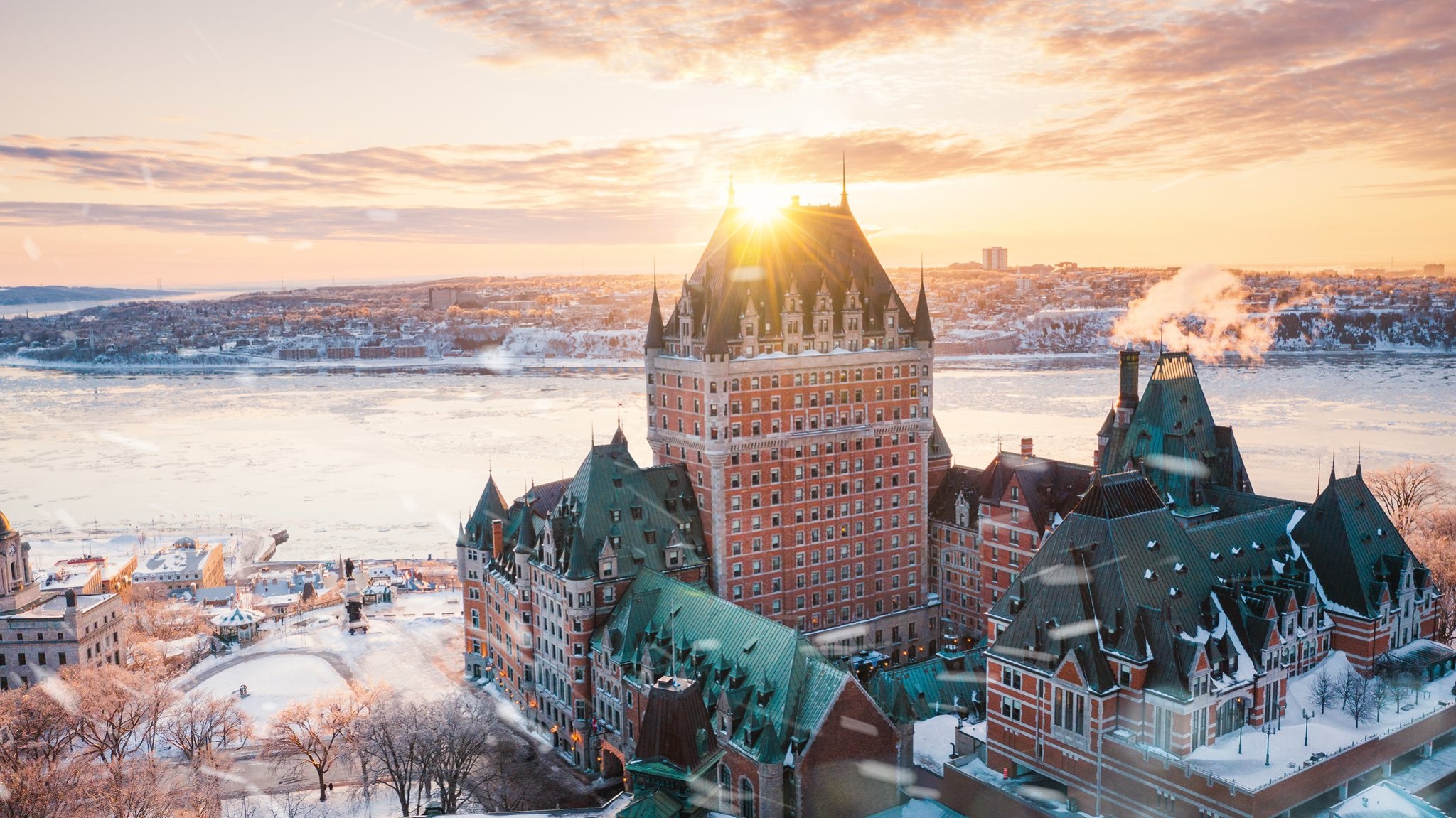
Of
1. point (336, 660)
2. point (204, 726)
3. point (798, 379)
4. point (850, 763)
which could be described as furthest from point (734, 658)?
point (336, 660)

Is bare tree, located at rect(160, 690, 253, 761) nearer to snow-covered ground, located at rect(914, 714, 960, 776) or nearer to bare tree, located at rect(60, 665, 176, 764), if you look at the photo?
bare tree, located at rect(60, 665, 176, 764)

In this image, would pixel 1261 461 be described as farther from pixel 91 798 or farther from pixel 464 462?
pixel 91 798

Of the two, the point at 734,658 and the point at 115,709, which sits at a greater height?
the point at 734,658

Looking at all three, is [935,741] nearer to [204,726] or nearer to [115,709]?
[204,726]

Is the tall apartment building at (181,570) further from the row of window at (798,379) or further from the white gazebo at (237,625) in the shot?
the row of window at (798,379)

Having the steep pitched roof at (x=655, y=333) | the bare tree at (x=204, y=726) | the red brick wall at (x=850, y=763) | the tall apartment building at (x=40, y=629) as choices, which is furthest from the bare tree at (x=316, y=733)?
the steep pitched roof at (x=655, y=333)

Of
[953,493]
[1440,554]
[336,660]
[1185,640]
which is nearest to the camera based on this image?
[1185,640]
